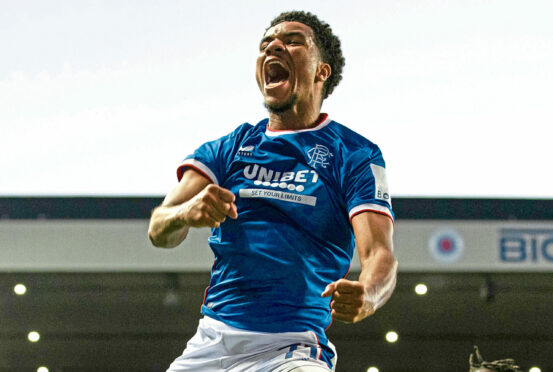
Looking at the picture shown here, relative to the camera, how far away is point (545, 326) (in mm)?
8711

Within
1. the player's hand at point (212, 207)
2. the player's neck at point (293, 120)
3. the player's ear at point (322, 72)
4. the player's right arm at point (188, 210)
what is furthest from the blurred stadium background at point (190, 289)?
the player's hand at point (212, 207)

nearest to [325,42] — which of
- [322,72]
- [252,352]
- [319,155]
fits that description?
[322,72]

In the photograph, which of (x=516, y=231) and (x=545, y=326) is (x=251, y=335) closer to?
(x=516, y=231)

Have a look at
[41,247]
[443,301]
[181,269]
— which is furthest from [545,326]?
[41,247]

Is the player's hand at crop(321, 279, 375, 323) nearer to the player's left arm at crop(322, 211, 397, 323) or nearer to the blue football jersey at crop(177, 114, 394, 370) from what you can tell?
the player's left arm at crop(322, 211, 397, 323)

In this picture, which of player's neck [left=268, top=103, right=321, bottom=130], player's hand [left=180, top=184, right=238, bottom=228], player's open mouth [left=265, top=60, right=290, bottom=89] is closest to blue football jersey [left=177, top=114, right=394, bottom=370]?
player's neck [left=268, top=103, right=321, bottom=130]

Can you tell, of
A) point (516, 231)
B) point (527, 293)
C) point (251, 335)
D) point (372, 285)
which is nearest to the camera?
point (372, 285)

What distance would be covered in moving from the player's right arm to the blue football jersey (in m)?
0.07

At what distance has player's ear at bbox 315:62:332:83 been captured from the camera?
2574 mm

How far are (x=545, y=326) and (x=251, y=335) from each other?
24.9 ft

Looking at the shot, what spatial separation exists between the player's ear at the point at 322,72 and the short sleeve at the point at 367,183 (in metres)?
0.40

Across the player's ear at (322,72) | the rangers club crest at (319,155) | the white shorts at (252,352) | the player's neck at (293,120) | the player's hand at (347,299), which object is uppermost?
the player's ear at (322,72)

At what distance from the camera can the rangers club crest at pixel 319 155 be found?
226 centimetres

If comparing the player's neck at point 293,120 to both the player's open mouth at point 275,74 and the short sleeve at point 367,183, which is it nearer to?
the player's open mouth at point 275,74
